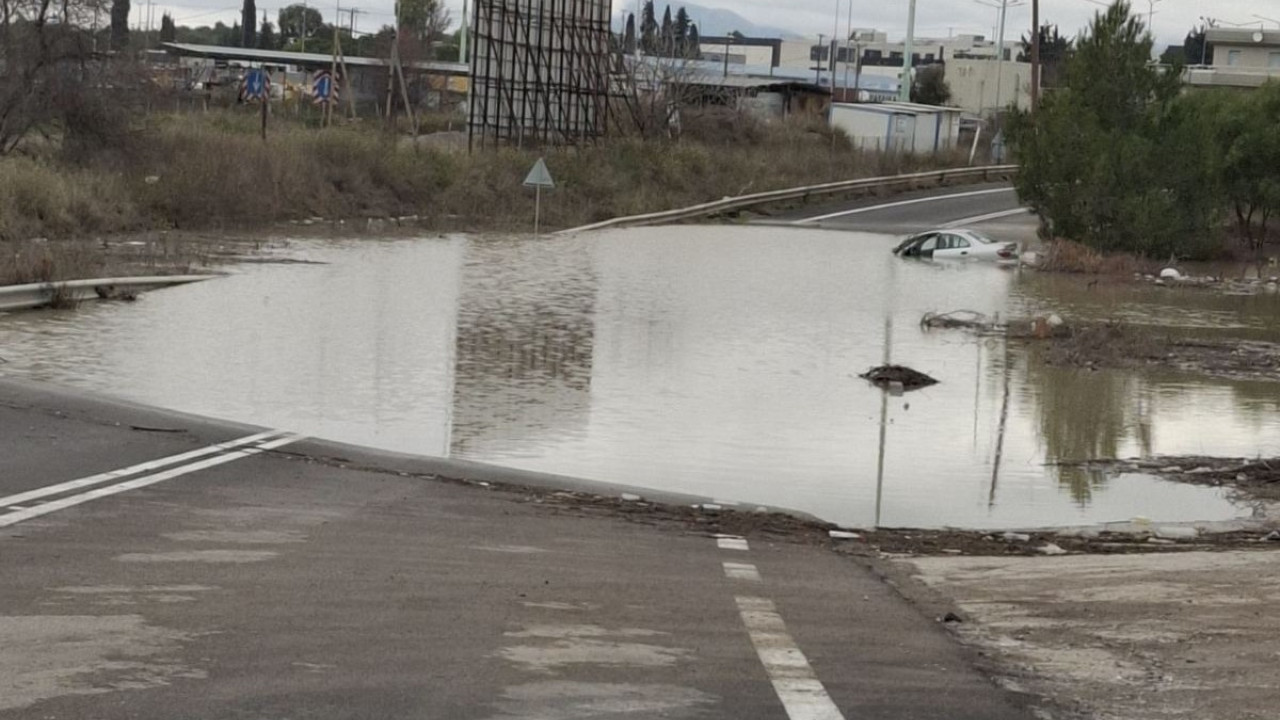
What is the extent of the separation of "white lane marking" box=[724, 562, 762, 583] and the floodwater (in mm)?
3342

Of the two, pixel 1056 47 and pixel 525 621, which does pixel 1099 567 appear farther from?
pixel 1056 47

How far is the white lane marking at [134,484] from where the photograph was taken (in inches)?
417

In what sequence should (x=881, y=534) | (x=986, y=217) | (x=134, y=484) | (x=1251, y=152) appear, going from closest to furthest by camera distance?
(x=134, y=484), (x=881, y=534), (x=1251, y=152), (x=986, y=217)

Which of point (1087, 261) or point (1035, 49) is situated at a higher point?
point (1035, 49)

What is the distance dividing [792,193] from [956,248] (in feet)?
72.2

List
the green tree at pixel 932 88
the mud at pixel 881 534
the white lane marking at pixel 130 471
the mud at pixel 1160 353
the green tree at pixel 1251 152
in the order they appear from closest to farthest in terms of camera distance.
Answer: the white lane marking at pixel 130 471 → the mud at pixel 881 534 → the mud at pixel 1160 353 → the green tree at pixel 1251 152 → the green tree at pixel 932 88

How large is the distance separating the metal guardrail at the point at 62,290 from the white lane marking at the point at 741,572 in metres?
17.5

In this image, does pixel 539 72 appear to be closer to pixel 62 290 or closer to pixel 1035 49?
pixel 1035 49

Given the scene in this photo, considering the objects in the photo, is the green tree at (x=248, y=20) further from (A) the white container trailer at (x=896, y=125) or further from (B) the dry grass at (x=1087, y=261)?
(B) the dry grass at (x=1087, y=261)

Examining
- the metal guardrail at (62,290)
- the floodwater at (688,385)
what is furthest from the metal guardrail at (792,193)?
the metal guardrail at (62,290)

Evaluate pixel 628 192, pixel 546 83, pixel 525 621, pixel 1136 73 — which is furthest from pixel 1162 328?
pixel 546 83

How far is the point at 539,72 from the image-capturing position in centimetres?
7200

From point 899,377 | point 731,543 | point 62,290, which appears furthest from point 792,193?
point 731,543

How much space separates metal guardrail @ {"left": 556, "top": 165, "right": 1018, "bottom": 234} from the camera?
63.3 meters
